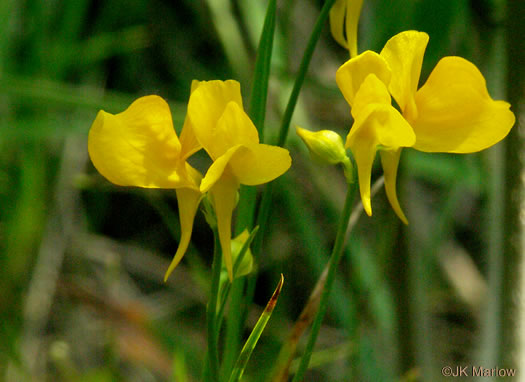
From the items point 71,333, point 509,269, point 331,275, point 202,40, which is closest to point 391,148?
point 331,275

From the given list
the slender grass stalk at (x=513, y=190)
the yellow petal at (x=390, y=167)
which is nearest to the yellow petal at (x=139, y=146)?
the yellow petal at (x=390, y=167)

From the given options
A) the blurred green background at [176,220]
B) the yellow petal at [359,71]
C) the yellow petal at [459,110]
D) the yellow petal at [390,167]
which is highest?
the yellow petal at [359,71]

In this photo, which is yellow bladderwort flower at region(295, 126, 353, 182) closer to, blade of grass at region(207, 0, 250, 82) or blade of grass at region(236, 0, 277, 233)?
blade of grass at region(236, 0, 277, 233)

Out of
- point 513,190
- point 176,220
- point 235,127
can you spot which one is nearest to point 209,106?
point 235,127

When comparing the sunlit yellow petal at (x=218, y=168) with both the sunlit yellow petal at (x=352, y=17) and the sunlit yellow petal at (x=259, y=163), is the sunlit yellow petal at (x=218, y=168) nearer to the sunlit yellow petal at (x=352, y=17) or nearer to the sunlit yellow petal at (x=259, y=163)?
the sunlit yellow petal at (x=259, y=163)

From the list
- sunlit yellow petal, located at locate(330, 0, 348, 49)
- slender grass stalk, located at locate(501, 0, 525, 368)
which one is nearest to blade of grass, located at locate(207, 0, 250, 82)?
slender grass stalk, located at locate(501, 0, 525, 368)

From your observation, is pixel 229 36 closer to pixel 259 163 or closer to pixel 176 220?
pixel 176 220
